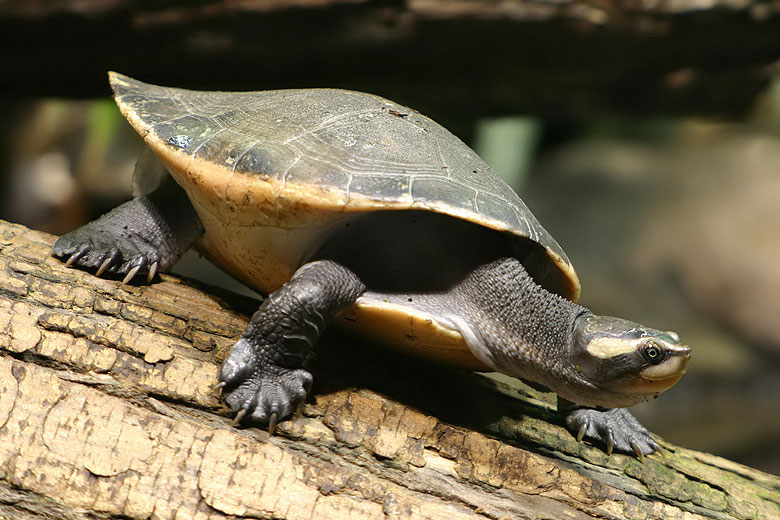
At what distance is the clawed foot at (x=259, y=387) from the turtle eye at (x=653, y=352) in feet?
2.88

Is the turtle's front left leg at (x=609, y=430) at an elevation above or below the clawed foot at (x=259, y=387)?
above

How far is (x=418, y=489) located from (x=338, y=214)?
2.48 feet

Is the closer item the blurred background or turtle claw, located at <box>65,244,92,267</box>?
turtle claw, located at <box>65,244,92,267</box>

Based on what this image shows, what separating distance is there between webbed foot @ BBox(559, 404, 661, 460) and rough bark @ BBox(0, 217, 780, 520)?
4cm

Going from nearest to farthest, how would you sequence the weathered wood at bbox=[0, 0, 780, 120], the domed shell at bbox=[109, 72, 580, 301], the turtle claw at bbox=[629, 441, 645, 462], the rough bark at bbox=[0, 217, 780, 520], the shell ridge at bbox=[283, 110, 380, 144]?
the rough bark at bbox=[0, 217, 780, 520] → the domed shell at bbox=[109, 72, 580, 301] → the shell ridge at bbox=[283, 110, 380, 144] → the turtle claw at bbox=[629, 441, 645, 462] → the weathered wood at bbox=[0, 0, 780, 120]

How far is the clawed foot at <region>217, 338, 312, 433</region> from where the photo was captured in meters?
1.56

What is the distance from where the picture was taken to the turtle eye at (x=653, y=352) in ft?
5.16

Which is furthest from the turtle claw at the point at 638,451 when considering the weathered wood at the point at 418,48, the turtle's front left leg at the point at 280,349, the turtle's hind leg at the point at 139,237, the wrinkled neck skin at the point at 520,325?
the weathered wood at the point at 418,48

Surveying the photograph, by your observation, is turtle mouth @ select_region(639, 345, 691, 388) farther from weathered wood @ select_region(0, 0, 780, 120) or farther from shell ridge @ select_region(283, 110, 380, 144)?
weathered wood @ select_region(0, 0, 780, 120)

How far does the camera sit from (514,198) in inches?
76.6

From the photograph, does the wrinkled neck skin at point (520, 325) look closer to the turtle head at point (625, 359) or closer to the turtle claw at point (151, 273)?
the turtle head at point (625, 359)

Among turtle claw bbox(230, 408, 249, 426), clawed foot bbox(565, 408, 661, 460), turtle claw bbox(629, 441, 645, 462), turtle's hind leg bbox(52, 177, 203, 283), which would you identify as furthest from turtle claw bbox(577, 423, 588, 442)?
turtle's hind leg bbox(52, 177, 203, 283)

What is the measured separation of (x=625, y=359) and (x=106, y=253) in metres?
1.53

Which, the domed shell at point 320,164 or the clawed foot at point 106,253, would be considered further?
the clawed foot at point 106,253
